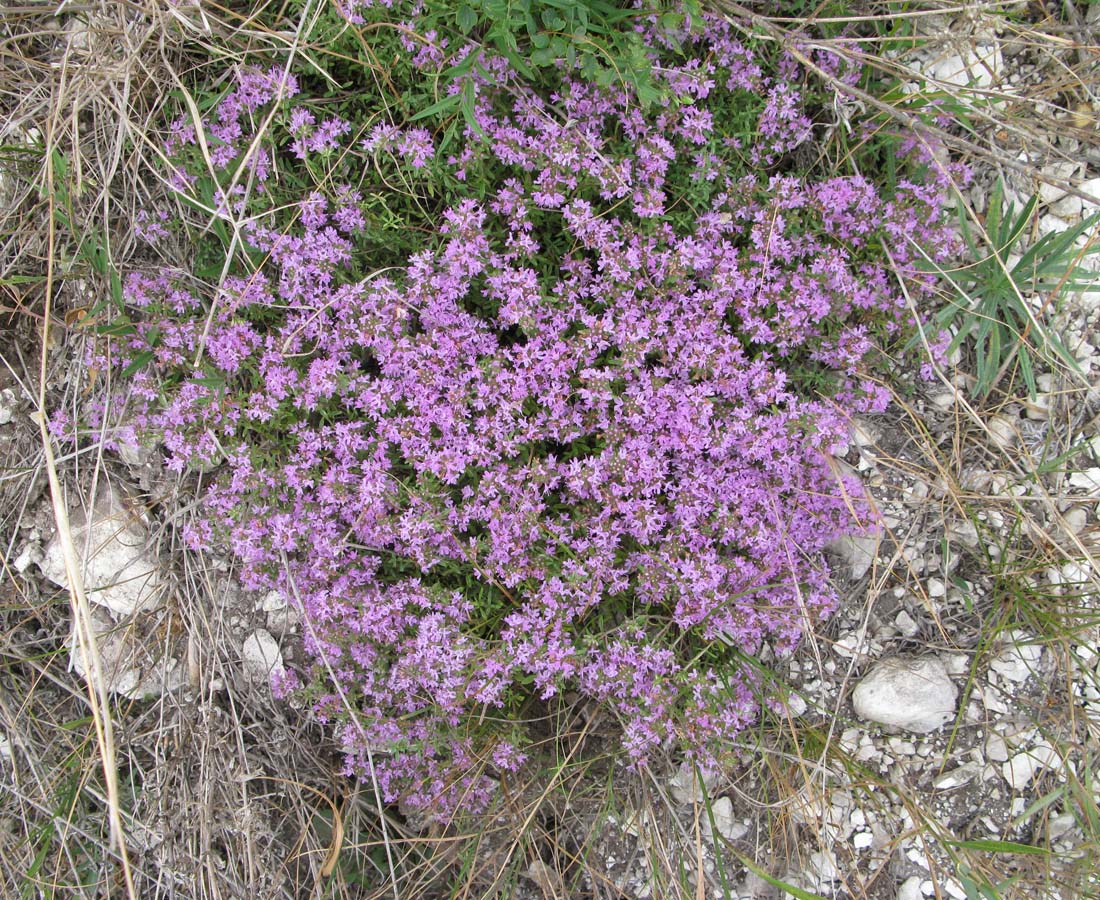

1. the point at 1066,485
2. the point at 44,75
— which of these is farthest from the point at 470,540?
the point at 44,75

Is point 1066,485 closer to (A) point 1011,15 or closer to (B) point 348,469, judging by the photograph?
(A) point 1011,15

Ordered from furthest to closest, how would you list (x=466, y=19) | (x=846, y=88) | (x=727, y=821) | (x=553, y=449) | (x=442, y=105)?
(x=727, y=821)
(x=553, y=449)
(x=846, y=88)
(x=442, y=105)
(x=466, y=19)

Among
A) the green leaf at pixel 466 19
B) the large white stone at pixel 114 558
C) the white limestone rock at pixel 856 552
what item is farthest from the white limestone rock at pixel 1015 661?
the large white stone at pixel 114 558

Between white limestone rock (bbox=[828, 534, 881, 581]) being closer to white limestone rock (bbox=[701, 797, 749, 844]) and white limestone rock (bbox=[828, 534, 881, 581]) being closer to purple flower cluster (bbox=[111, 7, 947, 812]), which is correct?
purple flower cluster (bbox=[111, 7, 947, 812])

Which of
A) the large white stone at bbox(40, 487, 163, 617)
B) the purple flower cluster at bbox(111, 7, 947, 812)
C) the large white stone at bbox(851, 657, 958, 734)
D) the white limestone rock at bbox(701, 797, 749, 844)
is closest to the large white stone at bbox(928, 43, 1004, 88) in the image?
the purple flower cluster at bbox(111, 7, 947, 812)

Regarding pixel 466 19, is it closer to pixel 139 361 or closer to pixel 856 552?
pixel 139 361

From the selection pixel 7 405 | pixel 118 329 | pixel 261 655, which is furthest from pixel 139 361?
pixel 261 655
